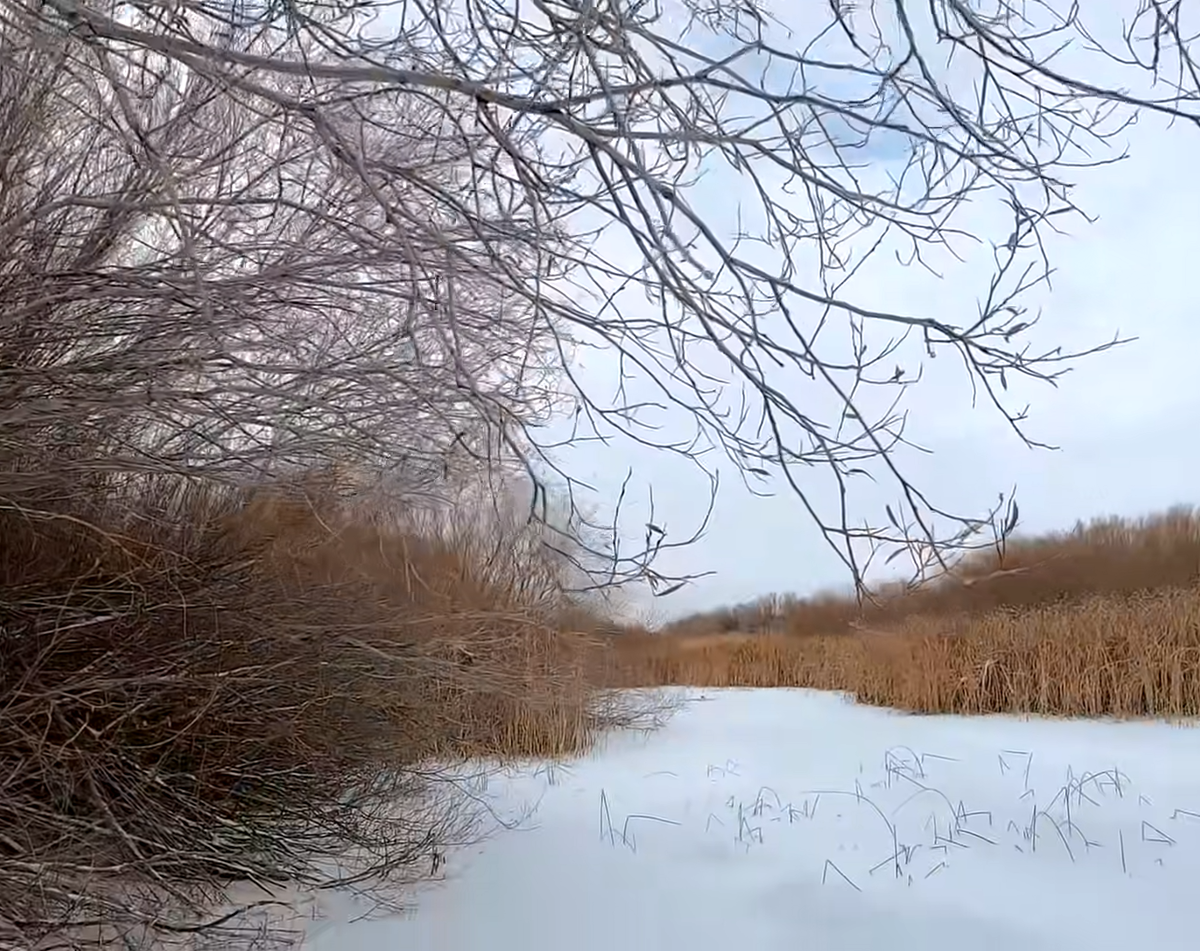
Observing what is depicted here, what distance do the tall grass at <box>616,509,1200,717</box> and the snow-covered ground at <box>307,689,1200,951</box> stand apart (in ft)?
0.36

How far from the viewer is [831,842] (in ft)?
7.35

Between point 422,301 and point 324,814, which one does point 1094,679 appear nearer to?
point 324,814

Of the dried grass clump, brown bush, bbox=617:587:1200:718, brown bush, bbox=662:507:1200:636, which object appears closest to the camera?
the dried grass clump

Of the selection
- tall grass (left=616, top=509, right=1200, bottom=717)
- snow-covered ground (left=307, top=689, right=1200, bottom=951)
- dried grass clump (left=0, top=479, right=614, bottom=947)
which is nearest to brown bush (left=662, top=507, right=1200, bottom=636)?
tall grass (left=616, top=509, right=1200, bottom=717)

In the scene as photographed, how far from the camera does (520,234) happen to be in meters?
1.31

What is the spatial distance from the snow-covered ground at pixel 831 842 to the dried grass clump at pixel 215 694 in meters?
0.31

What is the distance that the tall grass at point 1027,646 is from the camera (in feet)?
8.06

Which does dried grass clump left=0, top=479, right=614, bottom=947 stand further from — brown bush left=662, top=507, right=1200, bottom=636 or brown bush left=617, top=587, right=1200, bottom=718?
brown bush left=662, top=507, right=1200, bottom=636

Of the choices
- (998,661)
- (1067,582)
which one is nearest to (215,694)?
(1067,582)

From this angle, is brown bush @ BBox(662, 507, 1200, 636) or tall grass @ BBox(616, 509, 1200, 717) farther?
tall grass @ BBox(616, 509, 1200, 717)

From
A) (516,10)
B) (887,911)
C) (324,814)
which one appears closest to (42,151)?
(516,10)

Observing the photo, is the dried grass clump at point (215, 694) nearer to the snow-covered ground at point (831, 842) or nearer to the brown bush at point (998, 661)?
the snow-covered ground at point (831, 842)

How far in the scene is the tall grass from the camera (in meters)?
2.46

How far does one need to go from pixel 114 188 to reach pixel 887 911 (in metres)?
2.16
